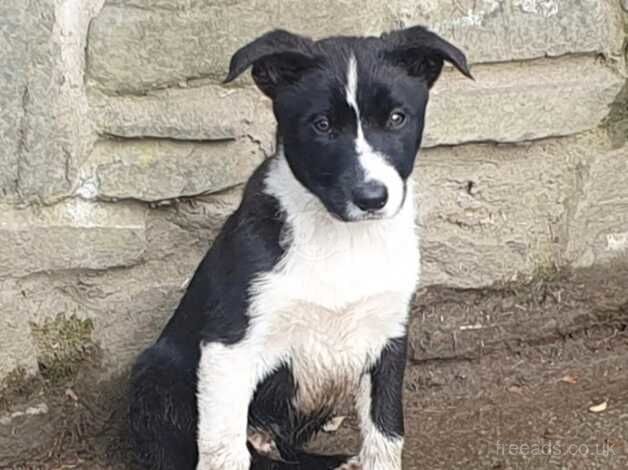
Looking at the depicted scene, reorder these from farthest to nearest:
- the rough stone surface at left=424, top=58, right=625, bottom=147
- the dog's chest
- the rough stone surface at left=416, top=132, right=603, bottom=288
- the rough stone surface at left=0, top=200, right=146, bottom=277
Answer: the rough stone surface at left=416, top=132, right=603, bottom=288 < the rough stone surface at left=424, top=58, right=625, bottom=147 < the rough stone surface at left=0, top=200, right=146, bottom=277 < the dog's chest

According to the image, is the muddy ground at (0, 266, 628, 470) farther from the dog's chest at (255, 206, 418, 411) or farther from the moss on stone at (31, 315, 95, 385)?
the dog's chest at (255, 206, 418, 411)

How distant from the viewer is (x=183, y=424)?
3.54 meters

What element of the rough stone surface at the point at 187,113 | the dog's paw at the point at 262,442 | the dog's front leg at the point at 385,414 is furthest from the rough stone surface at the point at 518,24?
the dog's paw at the point at 262,442

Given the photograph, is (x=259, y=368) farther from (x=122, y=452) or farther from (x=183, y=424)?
(x=122, y=452)

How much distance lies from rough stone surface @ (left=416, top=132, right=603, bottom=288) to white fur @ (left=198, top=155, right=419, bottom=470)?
1.70 ft

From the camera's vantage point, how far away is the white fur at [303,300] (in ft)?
10.8

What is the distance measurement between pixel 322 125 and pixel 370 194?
7.9 inches

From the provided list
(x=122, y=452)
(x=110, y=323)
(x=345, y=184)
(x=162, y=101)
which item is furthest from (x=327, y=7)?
(x=122, y=452)

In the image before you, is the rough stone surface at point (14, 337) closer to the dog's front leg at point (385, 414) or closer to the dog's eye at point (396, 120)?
the dog's front leg at point (385, 414)

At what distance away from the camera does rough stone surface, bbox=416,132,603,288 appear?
389 centimetres

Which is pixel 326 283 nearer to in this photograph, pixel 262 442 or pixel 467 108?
pixel 262 442

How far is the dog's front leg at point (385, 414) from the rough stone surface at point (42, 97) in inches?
33.6

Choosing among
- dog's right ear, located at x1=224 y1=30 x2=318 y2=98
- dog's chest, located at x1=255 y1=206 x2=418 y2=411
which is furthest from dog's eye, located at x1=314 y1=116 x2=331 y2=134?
dog's chest, located at x1=255 y1=206 x2=418 y2=411

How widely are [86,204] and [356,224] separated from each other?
69cm
